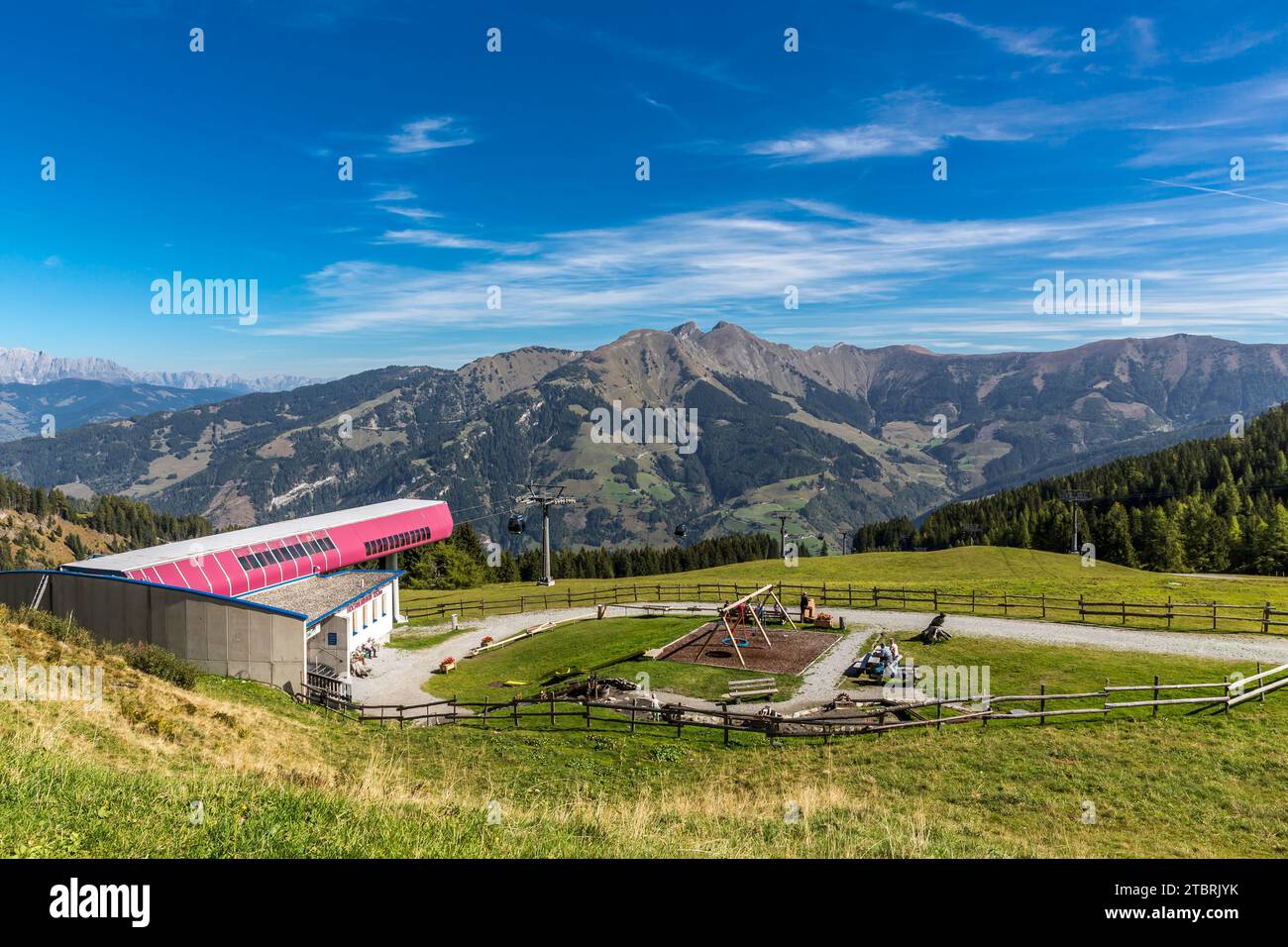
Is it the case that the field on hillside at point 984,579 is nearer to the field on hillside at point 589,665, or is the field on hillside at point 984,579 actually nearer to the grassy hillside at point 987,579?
the grassy hillside at point 987,579

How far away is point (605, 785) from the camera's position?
21.4 meters

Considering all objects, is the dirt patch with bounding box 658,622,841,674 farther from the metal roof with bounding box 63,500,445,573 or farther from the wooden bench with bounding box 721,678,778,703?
the metal roof with bounding box 63,500,445,573

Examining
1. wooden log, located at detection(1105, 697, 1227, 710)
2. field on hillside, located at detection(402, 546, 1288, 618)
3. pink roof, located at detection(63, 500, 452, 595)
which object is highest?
pink roof, located at detection(63, 500, 452, 595)

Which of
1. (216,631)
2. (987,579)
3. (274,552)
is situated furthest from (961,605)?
(274,552)

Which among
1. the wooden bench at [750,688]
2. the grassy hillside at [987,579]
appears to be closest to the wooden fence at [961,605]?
the grassy hillside at [987,579]

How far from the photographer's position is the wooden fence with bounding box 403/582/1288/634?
4062 cm

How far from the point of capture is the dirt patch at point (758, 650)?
3650 cm

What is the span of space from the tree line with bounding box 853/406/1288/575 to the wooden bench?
85.0 metres

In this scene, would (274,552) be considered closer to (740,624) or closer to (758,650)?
(740,624)

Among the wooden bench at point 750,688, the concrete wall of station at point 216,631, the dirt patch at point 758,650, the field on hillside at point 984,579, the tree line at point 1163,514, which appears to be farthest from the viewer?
the tree line at point 1163,514

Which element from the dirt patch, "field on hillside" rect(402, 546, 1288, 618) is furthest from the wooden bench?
"field on hillside" rect(402, 546, 1288, 618)

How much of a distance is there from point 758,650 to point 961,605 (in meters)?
18.3
